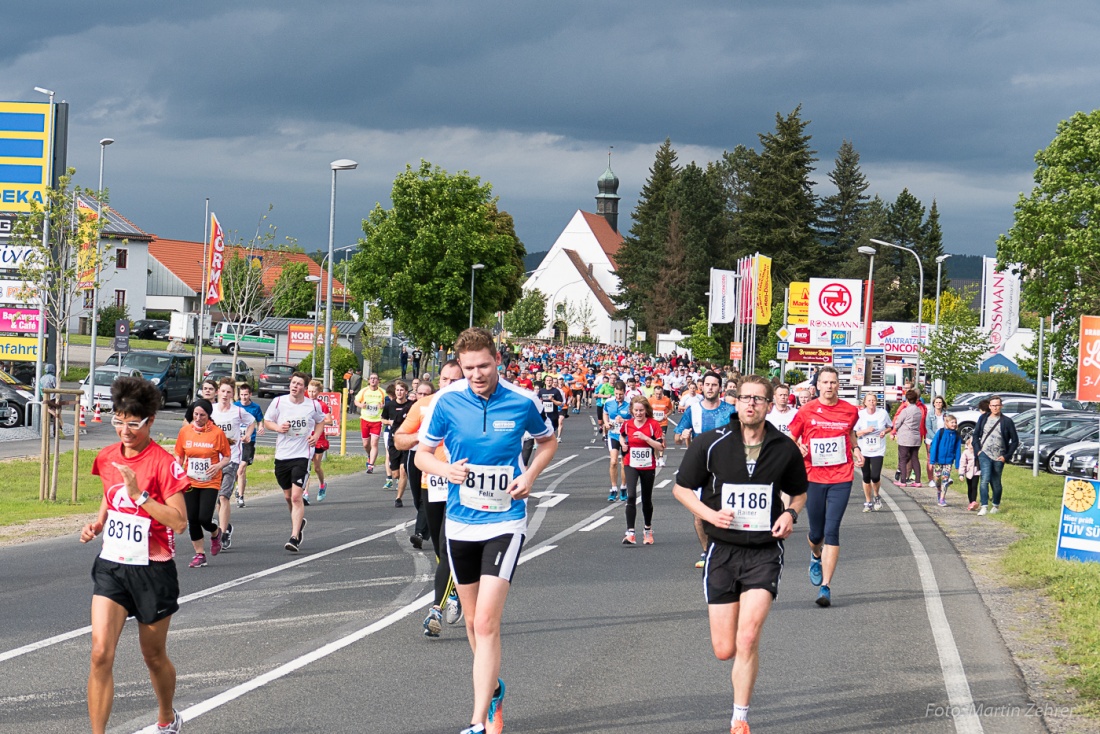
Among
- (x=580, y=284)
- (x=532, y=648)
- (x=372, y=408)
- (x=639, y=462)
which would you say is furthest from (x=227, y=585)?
(x=580, y=284)

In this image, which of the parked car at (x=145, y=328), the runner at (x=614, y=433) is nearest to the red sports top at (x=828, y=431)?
the runner at (x=614, y=433)

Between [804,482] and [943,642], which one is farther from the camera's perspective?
[943,642]

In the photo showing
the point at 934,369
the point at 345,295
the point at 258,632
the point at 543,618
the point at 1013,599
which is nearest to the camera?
the point at 258,632

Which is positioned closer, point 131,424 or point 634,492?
point 131,424

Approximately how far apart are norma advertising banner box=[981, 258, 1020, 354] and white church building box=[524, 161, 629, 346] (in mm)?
91626

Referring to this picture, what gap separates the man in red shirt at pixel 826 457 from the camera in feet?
35.0

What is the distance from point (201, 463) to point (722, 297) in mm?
60139

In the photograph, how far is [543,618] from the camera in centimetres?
959

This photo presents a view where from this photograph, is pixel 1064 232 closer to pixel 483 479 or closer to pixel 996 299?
pixel 996 299

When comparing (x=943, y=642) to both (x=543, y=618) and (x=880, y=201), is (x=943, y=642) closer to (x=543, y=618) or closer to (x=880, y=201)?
(x=543, y=618)

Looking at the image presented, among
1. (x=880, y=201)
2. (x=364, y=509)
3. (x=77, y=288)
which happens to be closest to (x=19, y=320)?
(x=77, y=288)

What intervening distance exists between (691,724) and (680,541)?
27.4 ft

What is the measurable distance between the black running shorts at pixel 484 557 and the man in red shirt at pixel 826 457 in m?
5.03

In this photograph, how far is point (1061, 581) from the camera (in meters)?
11.8
